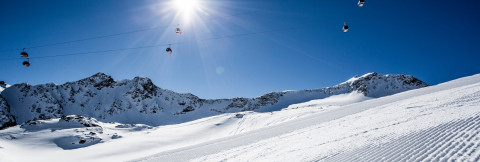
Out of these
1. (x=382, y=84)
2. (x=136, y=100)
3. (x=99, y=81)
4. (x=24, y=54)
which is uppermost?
(x=99, y=81)

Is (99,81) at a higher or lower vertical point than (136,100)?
higher

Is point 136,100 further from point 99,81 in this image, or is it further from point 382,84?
point 382,84

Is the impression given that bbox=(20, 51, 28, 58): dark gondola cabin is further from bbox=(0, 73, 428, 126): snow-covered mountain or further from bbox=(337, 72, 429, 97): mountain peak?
bbox=(337, 72, 429, 97): mountain peak

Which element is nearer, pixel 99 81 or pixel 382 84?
pixel 99 81

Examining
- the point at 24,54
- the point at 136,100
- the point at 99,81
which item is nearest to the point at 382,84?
the point at 136,100

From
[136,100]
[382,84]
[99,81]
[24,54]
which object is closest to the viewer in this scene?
[24,54]

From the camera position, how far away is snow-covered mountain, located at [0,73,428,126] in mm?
54781

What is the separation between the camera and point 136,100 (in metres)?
68.5

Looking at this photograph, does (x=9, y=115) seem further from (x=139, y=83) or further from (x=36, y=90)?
(x=139, y=83)

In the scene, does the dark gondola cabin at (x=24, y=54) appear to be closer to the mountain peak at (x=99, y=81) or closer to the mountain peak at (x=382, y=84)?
the mountain peak at (x=99, y=81)

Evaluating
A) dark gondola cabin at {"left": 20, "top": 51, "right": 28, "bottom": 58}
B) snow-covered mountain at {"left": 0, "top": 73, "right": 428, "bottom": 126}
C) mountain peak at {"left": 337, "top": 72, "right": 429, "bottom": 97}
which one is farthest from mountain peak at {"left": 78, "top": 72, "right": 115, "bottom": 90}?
mountain peak at {"left": 337, "top": 72, "right": 429, "bottom": 97}

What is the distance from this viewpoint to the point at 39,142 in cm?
1659

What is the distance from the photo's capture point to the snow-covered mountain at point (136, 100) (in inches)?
2157

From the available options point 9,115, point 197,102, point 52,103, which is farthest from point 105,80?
point 197,102
